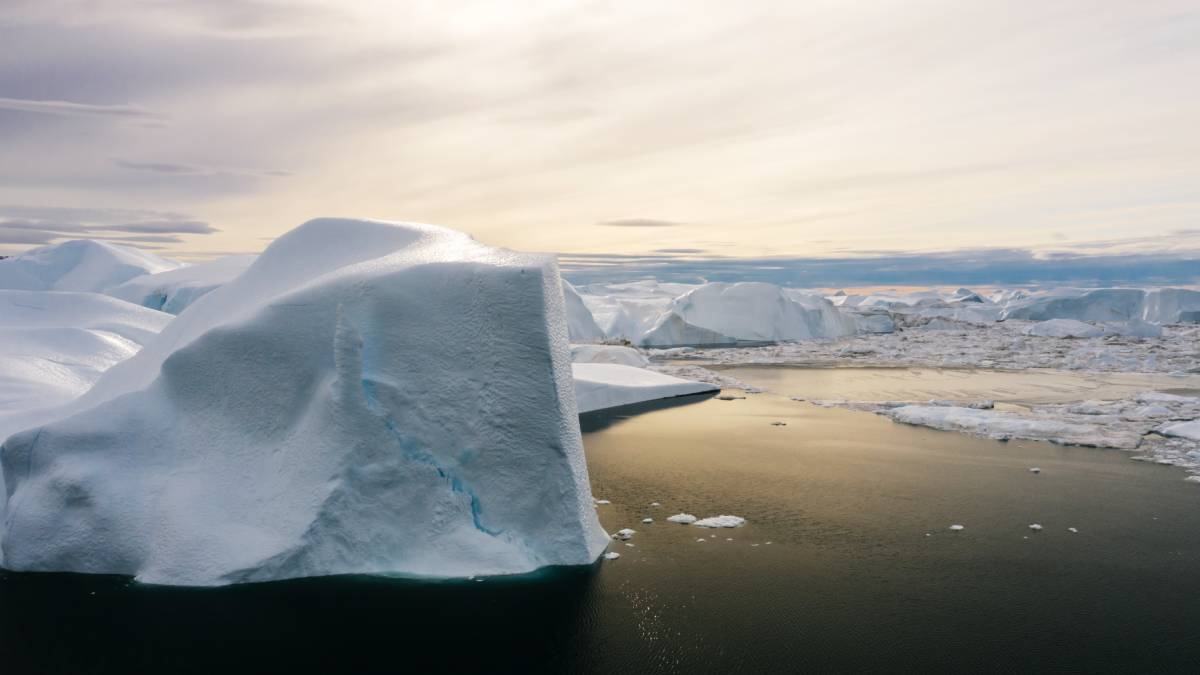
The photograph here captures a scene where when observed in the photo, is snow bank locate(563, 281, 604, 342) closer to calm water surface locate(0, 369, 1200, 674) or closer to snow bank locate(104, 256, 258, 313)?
snow bank locate(104, 256, 258, 313)

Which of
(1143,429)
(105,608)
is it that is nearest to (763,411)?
(1143,429)

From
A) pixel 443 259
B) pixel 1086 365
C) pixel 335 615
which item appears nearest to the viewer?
pixel 335 615

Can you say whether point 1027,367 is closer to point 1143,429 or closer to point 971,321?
point 1143,429

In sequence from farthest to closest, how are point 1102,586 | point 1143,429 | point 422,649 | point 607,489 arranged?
point 1143,429 < point 607,489 < point 1102,586 < point 422,649

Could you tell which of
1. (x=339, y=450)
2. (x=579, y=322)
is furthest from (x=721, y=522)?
(x=579, y=322)

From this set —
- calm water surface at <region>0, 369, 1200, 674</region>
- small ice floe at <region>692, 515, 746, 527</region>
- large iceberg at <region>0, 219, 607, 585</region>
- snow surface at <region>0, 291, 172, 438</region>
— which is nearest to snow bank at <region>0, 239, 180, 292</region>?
snow surface at <region>0, 291, 172, 438</region>

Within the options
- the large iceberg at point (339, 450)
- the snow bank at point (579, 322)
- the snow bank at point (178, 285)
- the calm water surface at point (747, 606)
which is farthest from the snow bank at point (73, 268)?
the calm water surface at point (747, 606)

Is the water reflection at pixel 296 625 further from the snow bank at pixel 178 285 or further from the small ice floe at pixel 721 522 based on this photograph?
the snow bank at pixel 178 285
